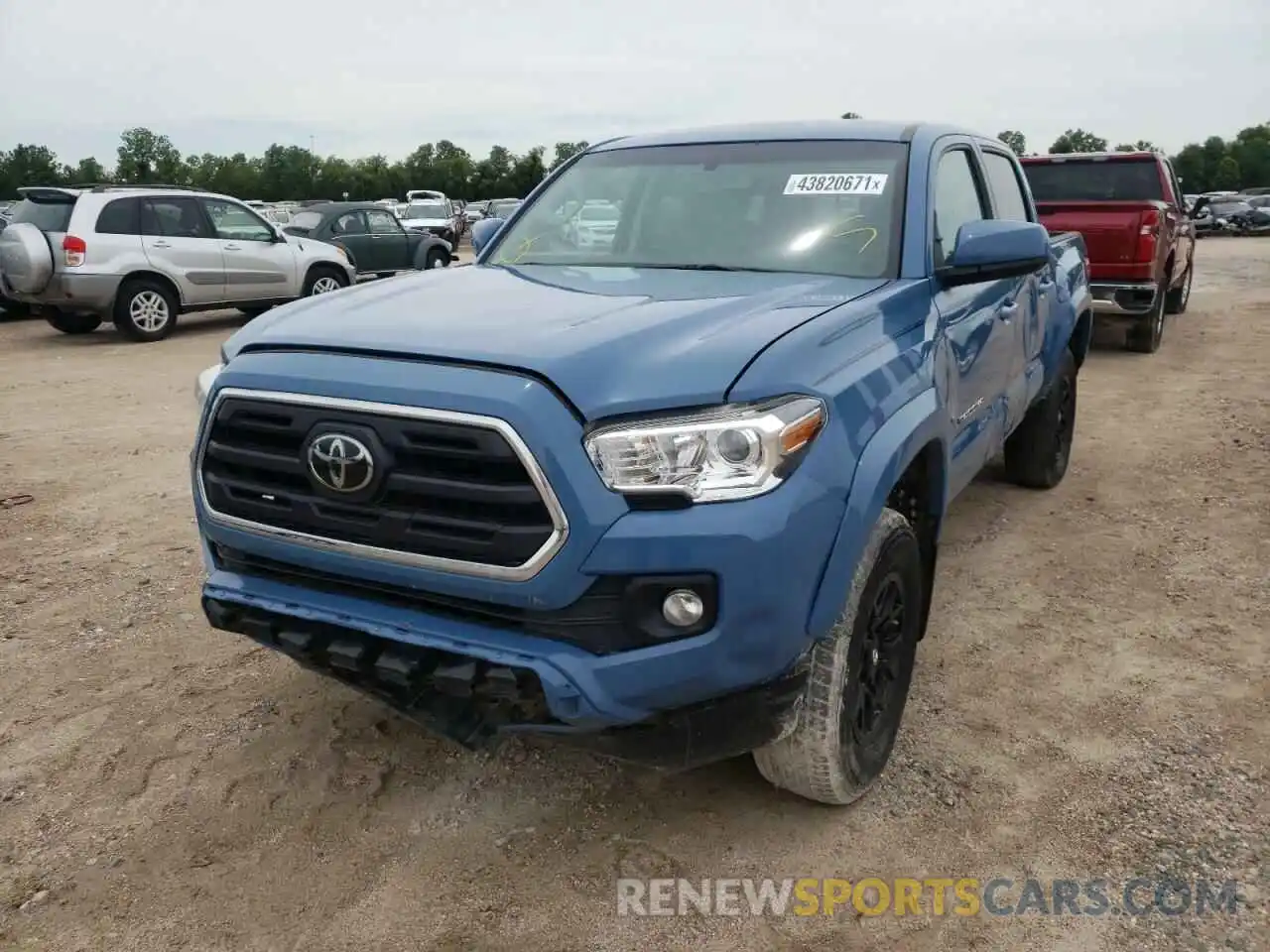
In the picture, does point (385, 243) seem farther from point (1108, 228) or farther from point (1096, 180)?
point (1108, 228)

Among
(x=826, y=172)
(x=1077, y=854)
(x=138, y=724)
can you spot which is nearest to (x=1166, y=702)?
(x=1077, y=854)

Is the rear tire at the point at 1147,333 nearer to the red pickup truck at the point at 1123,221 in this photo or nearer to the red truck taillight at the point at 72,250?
the red pickup truck at the point at 1123,221

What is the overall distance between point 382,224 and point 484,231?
43.1ft

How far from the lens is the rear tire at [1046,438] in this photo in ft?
17.9

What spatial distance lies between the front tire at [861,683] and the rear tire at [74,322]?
12.2 m

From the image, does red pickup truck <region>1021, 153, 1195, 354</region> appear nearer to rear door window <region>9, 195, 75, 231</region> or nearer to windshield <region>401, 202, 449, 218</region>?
rear door window <region>9, 195, 75, 231</region>

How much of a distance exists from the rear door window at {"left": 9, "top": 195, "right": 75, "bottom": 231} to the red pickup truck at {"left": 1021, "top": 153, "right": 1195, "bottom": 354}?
1028cm

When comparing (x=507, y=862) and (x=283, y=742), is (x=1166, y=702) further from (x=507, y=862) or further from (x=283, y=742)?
(x=283, y=742)

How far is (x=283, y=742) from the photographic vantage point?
10.5ft

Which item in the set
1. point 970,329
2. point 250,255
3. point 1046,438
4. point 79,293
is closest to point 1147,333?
point 1046,438

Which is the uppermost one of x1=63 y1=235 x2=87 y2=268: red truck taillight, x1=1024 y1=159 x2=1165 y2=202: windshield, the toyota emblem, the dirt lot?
x1=1024 y1=159 x2=1165 y2=202: windshield

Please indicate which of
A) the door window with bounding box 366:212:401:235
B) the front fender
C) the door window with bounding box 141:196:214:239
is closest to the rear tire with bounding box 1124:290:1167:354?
the front fender

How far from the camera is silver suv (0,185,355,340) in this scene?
11250mm

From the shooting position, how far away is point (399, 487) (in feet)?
7.59
